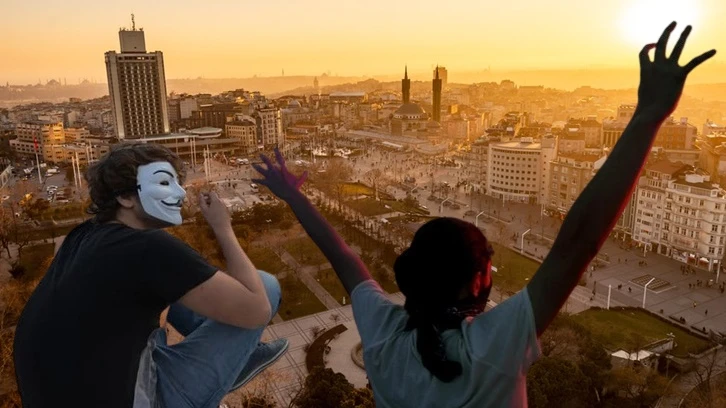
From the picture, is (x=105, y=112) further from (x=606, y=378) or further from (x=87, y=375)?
(x=87, y=375)

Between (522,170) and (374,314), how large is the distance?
17723 mm

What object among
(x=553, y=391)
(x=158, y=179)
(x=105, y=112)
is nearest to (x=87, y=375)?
(x=158, y=179)

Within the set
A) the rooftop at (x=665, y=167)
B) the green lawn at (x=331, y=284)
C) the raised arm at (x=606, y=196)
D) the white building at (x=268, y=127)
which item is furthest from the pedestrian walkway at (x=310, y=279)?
the white building at (x=268, y=127)

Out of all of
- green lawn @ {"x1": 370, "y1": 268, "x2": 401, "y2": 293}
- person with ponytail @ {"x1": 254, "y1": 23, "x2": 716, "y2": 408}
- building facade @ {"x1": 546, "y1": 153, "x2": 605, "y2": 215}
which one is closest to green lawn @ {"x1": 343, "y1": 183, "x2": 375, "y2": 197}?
building facade @ {"x1": 546, "y1": 153, "x2": 605, "y2": 215}

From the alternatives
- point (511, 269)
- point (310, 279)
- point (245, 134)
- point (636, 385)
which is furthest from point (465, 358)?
point (245, 134)

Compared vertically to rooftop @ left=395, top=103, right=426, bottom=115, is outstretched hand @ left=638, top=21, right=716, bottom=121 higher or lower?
higher

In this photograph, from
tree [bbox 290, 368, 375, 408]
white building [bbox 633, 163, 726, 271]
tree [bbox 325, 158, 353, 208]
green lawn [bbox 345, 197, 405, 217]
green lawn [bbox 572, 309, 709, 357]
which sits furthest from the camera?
tree [bbox 325, 158, 353, 208]

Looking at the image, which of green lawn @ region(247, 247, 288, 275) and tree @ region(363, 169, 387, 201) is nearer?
green lawn @ region(247, 247, 288, 275)

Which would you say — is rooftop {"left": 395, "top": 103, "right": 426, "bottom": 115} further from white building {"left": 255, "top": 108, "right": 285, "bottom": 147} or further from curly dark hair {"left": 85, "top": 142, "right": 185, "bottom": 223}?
curly dark hair {"left": 85, "top": 142, "right": 185, "bottom": 223}

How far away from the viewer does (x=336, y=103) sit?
1775 inches

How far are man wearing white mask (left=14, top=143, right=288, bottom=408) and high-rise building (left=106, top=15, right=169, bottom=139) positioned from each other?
27.0m

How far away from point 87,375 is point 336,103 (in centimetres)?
4494

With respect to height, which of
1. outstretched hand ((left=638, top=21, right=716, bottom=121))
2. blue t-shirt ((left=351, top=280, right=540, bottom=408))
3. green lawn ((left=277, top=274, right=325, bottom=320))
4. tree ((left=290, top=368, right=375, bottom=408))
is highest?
outstretched hand ((left=638, top=21, right=716, bottom=121))

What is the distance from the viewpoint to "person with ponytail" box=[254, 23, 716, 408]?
70 cm
